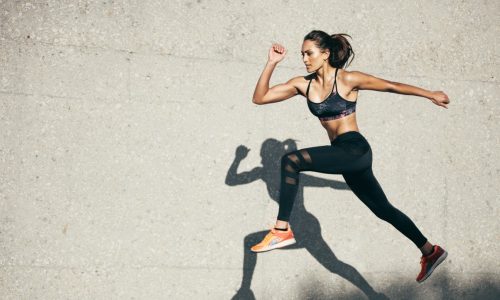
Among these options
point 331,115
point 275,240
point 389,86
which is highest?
point 389,86

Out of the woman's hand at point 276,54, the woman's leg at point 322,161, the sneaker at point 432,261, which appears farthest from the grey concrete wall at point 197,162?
the woman's hand at point 276,54

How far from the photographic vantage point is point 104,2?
20.1ft

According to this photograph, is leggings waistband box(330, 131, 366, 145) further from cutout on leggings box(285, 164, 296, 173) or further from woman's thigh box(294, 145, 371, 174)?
cutout on leggings box(285, 164, 296, 173)

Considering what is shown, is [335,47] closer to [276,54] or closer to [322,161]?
[276,54]

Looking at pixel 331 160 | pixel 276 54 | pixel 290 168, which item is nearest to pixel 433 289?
pixel 331 160

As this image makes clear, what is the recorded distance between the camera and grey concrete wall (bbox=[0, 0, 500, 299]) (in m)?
5.94

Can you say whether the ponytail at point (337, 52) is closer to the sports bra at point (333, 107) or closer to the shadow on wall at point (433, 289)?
the sports bra at point (333, 107)

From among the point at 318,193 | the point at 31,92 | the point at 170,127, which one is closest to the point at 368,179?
the point at 318,193

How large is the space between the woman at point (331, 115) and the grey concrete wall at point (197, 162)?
1.49 metres

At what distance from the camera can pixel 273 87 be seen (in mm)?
4824

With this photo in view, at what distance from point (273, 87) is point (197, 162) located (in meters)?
1.61

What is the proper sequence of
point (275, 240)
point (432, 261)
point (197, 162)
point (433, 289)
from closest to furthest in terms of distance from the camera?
1. point (275, 240)
2. point (432, 261)
3. point (197, 162)
4. point (433, 289)

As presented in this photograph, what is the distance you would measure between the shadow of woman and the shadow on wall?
0.58ft

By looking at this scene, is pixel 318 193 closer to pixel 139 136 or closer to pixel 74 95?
pixel 139 136
